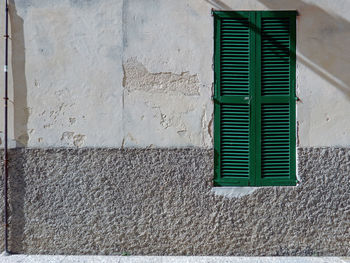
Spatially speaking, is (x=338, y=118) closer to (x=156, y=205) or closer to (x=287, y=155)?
(x=287, y=155)

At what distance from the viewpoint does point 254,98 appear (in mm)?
4637

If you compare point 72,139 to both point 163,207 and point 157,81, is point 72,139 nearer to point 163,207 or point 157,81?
point 157,81

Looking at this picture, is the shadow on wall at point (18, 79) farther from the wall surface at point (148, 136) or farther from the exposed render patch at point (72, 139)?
the exposed render patch at point (72, 139)

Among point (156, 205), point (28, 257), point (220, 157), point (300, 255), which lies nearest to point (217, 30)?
point (220, 157)

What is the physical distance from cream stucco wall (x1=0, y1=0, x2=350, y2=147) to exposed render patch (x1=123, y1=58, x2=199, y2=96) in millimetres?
12

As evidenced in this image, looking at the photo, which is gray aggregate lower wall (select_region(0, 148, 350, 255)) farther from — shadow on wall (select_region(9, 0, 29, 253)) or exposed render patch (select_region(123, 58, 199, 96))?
exposed render patch (select_region(123, 58, 199, 96))

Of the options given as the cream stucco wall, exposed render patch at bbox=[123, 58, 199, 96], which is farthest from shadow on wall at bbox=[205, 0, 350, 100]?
exposed render patch at bbox=[123, 58, 199, 96]

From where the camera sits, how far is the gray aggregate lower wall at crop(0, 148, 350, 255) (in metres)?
4.59

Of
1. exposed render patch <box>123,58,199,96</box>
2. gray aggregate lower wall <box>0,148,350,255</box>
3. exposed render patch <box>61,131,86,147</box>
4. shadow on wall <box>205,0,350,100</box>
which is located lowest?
gray aggregate lower wall <box>0,148,350,255</box>

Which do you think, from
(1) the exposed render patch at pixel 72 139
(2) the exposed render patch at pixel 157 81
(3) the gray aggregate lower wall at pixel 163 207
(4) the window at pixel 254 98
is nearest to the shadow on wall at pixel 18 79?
(3) the gray aggregate lower wall at pixel 163 207

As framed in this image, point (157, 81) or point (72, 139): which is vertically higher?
point (157, 81)

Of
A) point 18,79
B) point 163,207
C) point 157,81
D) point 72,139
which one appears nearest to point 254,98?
point 157,81

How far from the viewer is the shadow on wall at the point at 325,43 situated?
460 cm

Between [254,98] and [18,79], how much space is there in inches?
108
